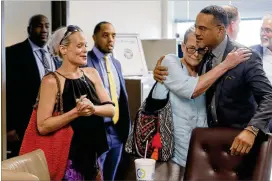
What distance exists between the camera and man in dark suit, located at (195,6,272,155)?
1.84 metres

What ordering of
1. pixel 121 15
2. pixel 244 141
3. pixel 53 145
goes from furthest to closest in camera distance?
pixel 121 15 < pixel 53 145 < pixel 244 141

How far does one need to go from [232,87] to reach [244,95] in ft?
0.24

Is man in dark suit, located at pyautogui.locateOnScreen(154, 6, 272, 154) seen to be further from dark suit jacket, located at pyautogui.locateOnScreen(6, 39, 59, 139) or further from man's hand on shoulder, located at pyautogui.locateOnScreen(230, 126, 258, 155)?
dark suit jacket, located at pyautogui.locateOnScreen(6, 39, 59, 139)

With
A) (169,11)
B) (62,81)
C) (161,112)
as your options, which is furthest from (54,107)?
(169,11)

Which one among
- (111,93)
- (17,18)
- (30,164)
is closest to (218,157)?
(30,164)

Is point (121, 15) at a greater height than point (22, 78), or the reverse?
point (121, 15)

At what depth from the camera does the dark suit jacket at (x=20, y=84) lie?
291 centimetres

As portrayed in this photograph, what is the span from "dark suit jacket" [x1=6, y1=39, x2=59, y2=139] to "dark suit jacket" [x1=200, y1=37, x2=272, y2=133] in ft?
4.84

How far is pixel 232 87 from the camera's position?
1.99 metres

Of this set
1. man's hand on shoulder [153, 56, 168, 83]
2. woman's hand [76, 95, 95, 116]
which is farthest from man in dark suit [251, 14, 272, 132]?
woman's hand [76, 95, 95, 116]

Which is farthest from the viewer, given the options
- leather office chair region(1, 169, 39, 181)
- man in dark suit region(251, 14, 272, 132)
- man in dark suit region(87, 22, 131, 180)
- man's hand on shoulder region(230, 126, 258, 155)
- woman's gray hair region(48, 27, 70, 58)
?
man in dark suit region(87, 22, 131, 180)

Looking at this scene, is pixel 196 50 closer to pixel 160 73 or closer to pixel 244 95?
pixel 160 73

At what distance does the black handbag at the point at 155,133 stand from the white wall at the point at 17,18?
1.46 m

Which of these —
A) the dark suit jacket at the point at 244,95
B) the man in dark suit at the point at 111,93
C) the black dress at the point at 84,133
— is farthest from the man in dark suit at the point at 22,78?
the dark suit jacket at the point at 244,95
